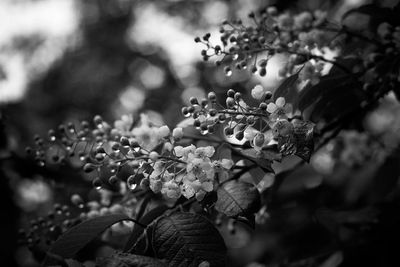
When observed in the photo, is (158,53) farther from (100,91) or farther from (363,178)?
(363,178)

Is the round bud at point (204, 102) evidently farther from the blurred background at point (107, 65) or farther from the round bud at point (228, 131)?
the blurred background at point (107, 65)

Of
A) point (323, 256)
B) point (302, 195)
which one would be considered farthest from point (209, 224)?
point (302, 195)

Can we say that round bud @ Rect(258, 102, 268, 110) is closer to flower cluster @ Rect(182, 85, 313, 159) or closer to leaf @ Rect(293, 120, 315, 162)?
flower cluster @ Rect(182, 85, 313, 159)

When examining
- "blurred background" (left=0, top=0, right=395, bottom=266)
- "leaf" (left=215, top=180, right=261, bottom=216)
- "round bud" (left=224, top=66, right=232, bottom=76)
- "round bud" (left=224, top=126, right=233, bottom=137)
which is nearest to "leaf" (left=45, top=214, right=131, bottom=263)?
"leaf" (left=215, top=180, right=261, bottom=216)

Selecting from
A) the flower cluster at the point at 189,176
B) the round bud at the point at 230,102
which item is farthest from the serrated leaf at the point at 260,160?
the round bud at the point at 230,102

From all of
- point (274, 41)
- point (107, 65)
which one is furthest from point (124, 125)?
point (107, 65)
